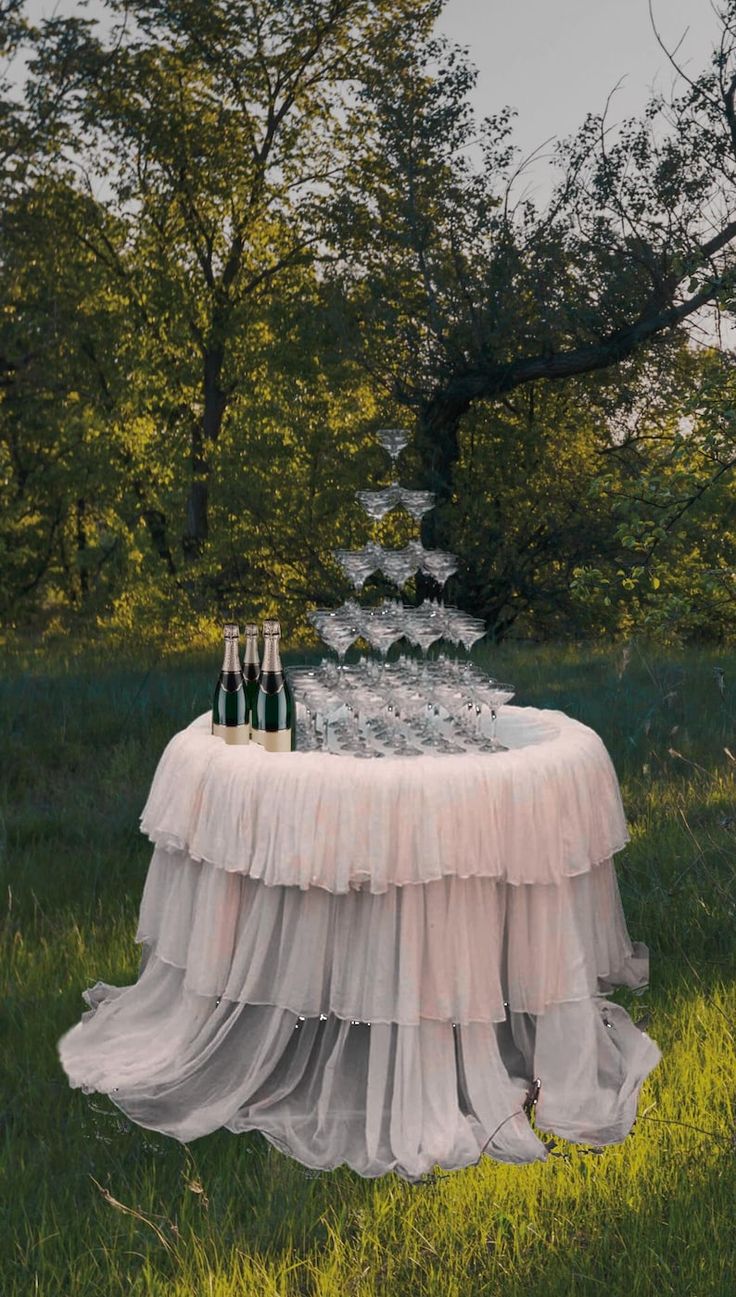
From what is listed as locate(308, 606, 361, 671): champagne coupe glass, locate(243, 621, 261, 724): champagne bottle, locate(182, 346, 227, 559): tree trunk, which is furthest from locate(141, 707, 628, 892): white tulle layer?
locate(182, 346, 227, 559): tree trunk

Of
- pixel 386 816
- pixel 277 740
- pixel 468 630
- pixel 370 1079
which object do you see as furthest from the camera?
pixel 468 630

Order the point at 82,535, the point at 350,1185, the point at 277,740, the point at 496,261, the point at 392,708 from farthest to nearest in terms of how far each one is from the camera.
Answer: the point at 82,535 < the point at 496,261 < the point at 392,708 < the point at 277,740 < the point at 350,1185

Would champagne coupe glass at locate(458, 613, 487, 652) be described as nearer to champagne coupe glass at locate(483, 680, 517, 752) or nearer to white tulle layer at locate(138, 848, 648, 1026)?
champagne coupe glass at locate(483, 680, 517, 752)

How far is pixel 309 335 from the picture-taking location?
53.0 feet

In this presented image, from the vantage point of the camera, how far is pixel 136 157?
20016mm

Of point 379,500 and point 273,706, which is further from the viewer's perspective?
point 379,500

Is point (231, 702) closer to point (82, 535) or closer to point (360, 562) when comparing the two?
point (360, 562)

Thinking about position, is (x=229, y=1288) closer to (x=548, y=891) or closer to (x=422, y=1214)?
(x=422, y=1214)

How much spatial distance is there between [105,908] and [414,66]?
12.0m

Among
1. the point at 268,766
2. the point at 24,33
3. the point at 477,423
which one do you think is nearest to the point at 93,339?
the point at 24,33

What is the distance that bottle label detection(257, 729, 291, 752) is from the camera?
13.1 feet

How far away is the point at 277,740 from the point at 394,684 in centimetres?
53

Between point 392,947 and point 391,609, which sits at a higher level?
point 391,609

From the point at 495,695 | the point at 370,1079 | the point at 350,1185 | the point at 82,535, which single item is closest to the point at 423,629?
the point at 495,695
